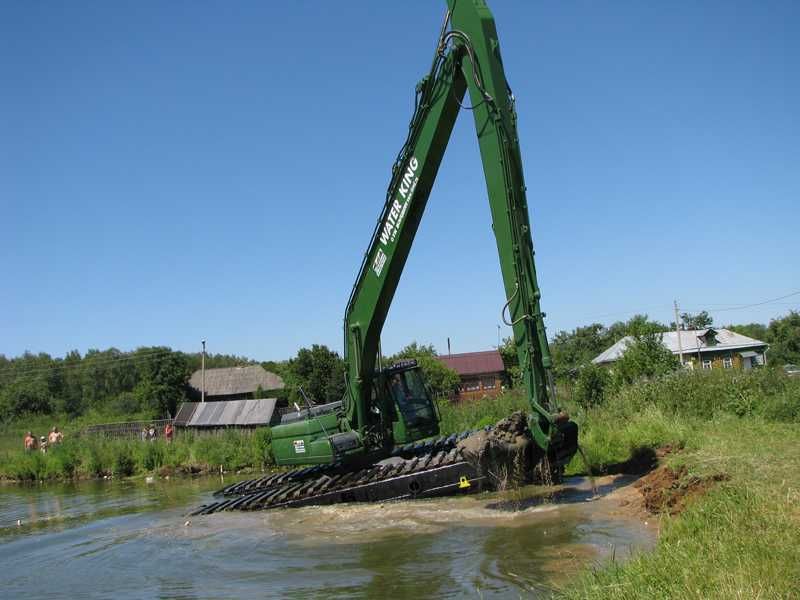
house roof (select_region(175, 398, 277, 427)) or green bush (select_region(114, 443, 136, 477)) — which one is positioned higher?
house roof (select_region(175, 398, 277, 427))

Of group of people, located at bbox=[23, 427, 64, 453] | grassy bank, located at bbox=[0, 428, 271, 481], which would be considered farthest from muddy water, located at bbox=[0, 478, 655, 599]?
group of people, located at bbox=[23, 427, 64, 453]

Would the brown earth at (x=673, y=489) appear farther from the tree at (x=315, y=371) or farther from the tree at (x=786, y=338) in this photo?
the tree at (x=786, y=338)

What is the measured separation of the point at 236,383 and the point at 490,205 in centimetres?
5383

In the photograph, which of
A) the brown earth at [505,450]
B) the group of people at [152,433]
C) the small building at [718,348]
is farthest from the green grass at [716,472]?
the small building at [718,348]

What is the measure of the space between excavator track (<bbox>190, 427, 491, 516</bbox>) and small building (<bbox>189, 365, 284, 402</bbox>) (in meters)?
44.2

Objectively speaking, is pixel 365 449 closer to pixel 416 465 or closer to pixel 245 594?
pixel 416 465

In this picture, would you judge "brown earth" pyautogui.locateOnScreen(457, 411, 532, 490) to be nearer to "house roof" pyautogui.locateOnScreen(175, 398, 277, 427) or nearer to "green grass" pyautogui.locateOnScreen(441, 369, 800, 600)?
"green grass" pyautogui.locateOnScreen(441, 369, 800, 600)

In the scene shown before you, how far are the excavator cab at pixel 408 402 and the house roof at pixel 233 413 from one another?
69.5 feet

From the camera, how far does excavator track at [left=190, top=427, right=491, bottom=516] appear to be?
1211 cm

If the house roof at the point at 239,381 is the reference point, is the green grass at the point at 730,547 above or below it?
below

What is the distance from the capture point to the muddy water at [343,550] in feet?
25.8

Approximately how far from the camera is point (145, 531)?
502 inches

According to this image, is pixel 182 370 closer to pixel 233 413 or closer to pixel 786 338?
pixel 233 413

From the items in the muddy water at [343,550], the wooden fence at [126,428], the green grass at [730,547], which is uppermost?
the wooden fence at [126,428]
